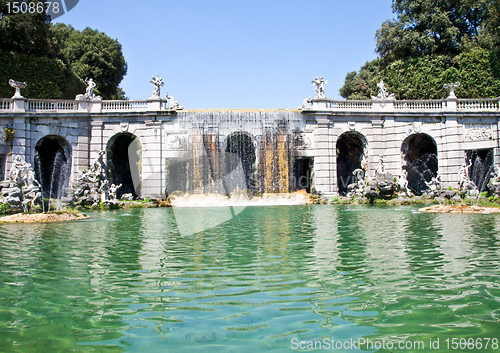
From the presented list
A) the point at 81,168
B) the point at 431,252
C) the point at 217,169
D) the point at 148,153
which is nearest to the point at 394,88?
the point at 217,169

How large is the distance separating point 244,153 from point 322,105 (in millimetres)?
7371

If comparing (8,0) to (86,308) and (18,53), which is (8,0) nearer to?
(18,53)

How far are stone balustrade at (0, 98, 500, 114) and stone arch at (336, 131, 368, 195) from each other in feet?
8.70

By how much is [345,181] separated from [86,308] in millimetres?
31796

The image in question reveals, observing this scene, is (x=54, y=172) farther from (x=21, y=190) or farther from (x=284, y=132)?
(x=284, y=132)

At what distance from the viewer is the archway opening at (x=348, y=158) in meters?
32.6

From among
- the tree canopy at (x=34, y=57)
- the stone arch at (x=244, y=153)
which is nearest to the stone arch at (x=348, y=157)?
the stone arch at (x=244, y=153)

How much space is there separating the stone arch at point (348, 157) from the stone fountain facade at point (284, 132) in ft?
7.13

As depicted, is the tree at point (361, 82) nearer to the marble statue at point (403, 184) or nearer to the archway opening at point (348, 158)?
the archway opening at point (348, 158)

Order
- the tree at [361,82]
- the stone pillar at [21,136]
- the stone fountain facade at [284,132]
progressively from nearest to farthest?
1. the stone pillar at [21,136]
2. the stone fountain facade at [284,132]
3. the tree at [361,82]

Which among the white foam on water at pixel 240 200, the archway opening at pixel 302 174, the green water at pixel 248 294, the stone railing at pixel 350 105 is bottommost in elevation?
the green water at pixel 248 294

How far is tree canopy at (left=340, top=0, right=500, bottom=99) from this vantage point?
31188 millimetres

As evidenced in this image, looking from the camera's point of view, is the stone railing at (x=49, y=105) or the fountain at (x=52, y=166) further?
the fountain at (x=52, y=166)

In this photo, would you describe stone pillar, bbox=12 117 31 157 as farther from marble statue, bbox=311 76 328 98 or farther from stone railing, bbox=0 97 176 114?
marble statue, bbox=311 76 328 98
